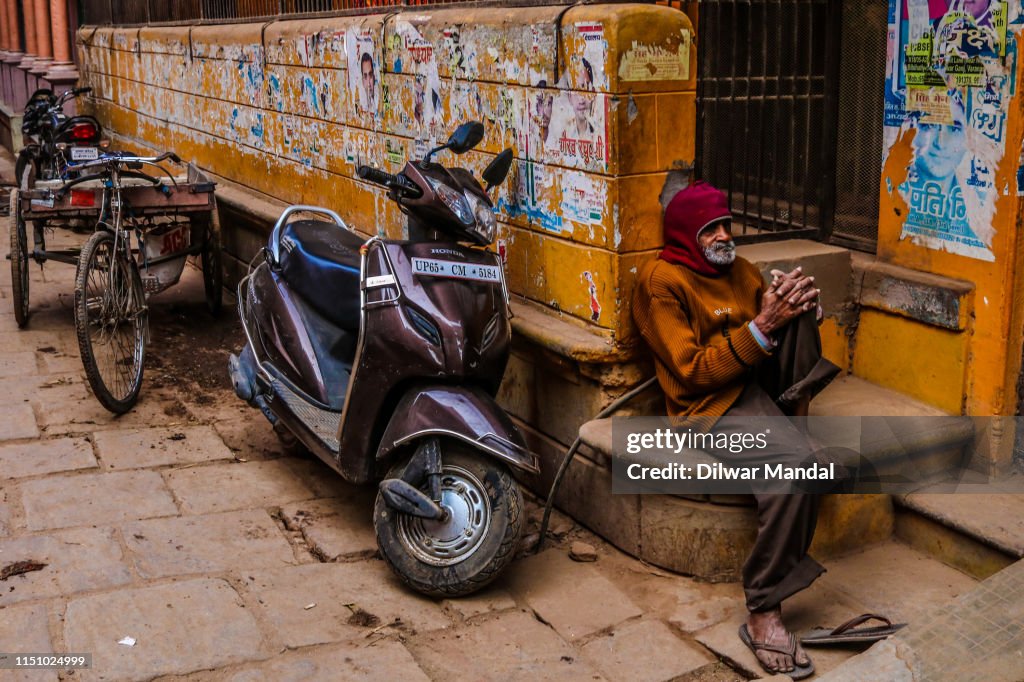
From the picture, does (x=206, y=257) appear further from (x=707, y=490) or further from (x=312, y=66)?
(x=707, y=490)

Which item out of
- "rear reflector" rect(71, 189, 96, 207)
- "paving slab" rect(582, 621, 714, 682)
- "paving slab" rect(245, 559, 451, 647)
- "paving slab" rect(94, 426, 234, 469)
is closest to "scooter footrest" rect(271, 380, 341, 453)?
"paving slab" rect(245, 559, 451, 647)

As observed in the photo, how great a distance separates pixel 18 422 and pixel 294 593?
93.9 inches

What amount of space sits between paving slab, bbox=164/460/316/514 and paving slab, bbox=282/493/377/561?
0.43 ft

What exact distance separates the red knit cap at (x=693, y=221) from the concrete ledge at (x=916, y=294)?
90 cm

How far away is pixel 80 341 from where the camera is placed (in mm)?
5602

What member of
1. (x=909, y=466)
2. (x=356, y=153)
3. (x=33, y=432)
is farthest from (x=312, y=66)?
(x=909, y=466)

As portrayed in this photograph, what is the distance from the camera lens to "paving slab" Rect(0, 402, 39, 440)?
554 cm

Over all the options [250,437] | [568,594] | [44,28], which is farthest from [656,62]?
[44,28]

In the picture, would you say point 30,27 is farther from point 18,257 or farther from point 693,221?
point 693,221

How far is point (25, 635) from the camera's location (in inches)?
146

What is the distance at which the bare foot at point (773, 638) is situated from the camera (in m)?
3.59

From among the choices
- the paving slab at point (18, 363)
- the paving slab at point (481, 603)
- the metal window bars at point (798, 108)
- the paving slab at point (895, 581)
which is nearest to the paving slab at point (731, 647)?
the paving slab at point (895, 581)

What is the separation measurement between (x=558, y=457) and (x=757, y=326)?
1.20 meters

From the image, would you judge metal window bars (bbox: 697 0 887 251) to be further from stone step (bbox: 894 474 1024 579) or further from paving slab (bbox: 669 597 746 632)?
paving slab (bbox: 669 597 746 632)
